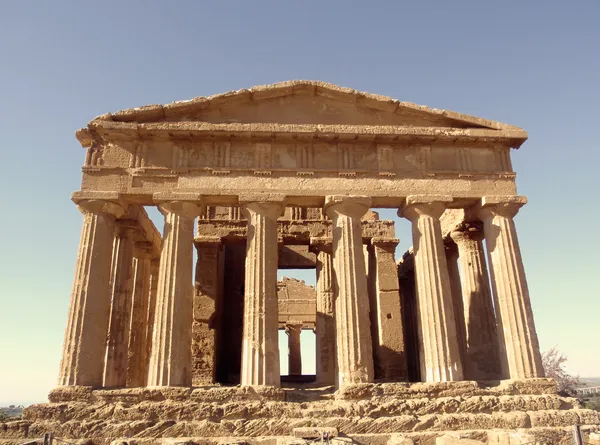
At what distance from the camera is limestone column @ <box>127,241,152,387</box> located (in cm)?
1701

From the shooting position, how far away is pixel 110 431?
36.5ft

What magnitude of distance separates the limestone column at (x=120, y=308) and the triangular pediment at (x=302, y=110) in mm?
3784

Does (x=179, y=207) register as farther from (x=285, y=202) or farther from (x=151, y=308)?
(x=151, y=308)

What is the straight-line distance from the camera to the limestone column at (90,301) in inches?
490

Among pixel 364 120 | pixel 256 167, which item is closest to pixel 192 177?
pixel 256 167

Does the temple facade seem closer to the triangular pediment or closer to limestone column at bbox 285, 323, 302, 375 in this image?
the triangular pediment

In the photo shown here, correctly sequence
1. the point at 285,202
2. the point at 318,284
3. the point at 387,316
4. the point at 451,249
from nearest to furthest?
1. the point at 285,202
2. the point at 387,316
3. the point at 318,284
4. the point at 451,249

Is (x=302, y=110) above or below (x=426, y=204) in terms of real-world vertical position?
above

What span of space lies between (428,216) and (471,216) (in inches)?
85.2

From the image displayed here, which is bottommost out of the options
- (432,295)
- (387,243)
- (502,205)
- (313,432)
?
(313,432)

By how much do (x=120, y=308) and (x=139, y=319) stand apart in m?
1.98

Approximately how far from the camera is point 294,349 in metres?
27.0

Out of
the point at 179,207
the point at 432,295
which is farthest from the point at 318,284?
the point at 179,207

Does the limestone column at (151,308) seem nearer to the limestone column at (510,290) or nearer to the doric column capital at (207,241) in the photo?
the doric column capital at (207,241)
